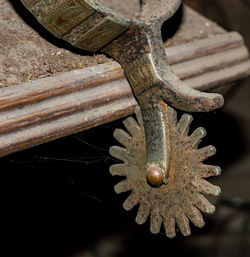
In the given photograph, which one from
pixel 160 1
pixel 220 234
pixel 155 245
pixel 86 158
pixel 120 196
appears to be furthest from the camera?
pixel 220 234

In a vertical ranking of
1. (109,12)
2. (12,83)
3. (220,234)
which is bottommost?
(220,234)

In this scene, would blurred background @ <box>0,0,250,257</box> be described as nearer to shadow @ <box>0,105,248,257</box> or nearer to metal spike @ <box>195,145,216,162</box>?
shadow @ <box>0,105,248,257</box>

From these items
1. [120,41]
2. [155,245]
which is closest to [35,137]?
[120,41]

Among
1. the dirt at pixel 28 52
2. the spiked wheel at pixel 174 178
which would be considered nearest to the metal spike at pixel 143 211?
the spiked wheel at pixel 174 178

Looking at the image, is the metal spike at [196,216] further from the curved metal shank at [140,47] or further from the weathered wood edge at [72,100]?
the weathered wood edge at [72,100]

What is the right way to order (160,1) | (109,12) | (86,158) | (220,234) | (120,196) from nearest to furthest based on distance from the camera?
(109,12), (160,1), (86,158), (120,196), (220,234)

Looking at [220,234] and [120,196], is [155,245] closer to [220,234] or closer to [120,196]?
[220,234]
